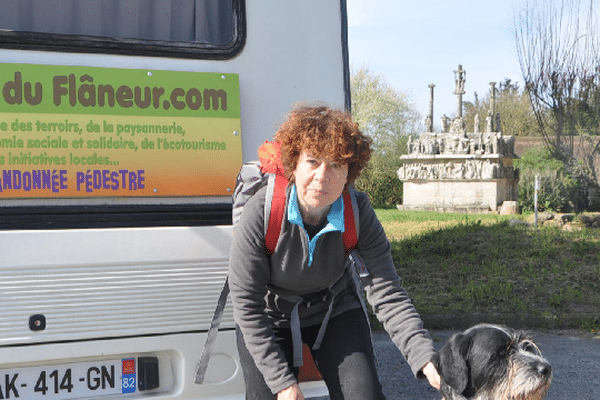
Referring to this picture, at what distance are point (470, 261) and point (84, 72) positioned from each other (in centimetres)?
730

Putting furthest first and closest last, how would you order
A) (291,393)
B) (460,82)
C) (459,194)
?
(460,82), (459,194), (291,393)

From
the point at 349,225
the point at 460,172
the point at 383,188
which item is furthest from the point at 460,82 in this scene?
the point at 349,225

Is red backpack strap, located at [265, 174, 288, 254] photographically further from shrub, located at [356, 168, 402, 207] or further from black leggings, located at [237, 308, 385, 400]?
shrub, located at [356, 168, 402, 207]

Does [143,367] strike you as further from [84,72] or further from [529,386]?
[529,386]

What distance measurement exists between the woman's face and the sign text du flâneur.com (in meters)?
0.86

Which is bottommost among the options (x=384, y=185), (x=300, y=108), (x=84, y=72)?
(x=384, y=185)

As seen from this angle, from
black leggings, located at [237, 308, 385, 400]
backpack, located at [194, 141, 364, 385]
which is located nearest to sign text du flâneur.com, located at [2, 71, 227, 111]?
backpack, located at [194, 141, 364, 385]

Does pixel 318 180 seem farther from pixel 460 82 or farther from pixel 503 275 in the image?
pixel 460 82

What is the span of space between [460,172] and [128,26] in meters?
21.8

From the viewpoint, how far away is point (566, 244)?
9914mm

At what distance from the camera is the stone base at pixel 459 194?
22.6 m

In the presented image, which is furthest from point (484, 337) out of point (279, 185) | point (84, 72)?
point (84, 72)

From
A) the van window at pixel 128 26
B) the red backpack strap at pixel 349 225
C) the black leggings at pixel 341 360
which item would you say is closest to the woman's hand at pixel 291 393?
the black leggings at pixel 341 360

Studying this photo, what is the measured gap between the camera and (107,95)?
111 inches
